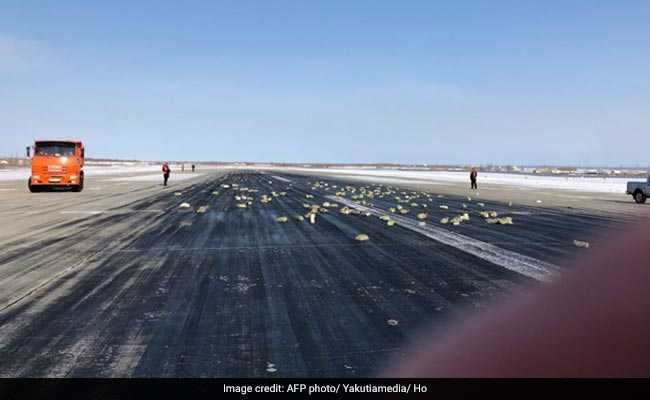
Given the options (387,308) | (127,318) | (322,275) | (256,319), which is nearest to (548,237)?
(322,275)

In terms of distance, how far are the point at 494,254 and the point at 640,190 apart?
2082cm

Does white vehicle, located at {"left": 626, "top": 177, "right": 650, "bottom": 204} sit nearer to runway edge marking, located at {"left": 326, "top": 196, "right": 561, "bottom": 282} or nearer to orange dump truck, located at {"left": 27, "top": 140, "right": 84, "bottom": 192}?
runway edge marking, located at {"left": 326, "top": 196, "right": 561, "bottom": 282}

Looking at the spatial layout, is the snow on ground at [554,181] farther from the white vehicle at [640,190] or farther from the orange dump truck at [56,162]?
the orange dump truck at [56,162]

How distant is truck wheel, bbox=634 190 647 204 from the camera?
26.1 m

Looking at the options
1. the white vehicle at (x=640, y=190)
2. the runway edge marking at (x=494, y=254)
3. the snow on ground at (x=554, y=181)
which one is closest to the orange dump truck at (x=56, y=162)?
the runway edge marking at (x=494, y=254)

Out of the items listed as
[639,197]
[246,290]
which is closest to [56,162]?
[246,290]

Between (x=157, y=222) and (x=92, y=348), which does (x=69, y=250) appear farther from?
(x=92, y=348)

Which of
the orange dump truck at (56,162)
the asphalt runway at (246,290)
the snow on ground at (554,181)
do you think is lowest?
the asphalt runway at (246,290)

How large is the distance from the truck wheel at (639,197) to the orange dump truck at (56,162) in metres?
31.2

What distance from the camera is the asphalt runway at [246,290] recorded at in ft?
15.2

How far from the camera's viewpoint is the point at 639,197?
86.4ft

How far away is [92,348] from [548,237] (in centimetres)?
1125

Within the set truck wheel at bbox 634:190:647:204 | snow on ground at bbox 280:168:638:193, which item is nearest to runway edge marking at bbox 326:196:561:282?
truck wheel at bbox 634:190:647:204

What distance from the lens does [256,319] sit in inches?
229
